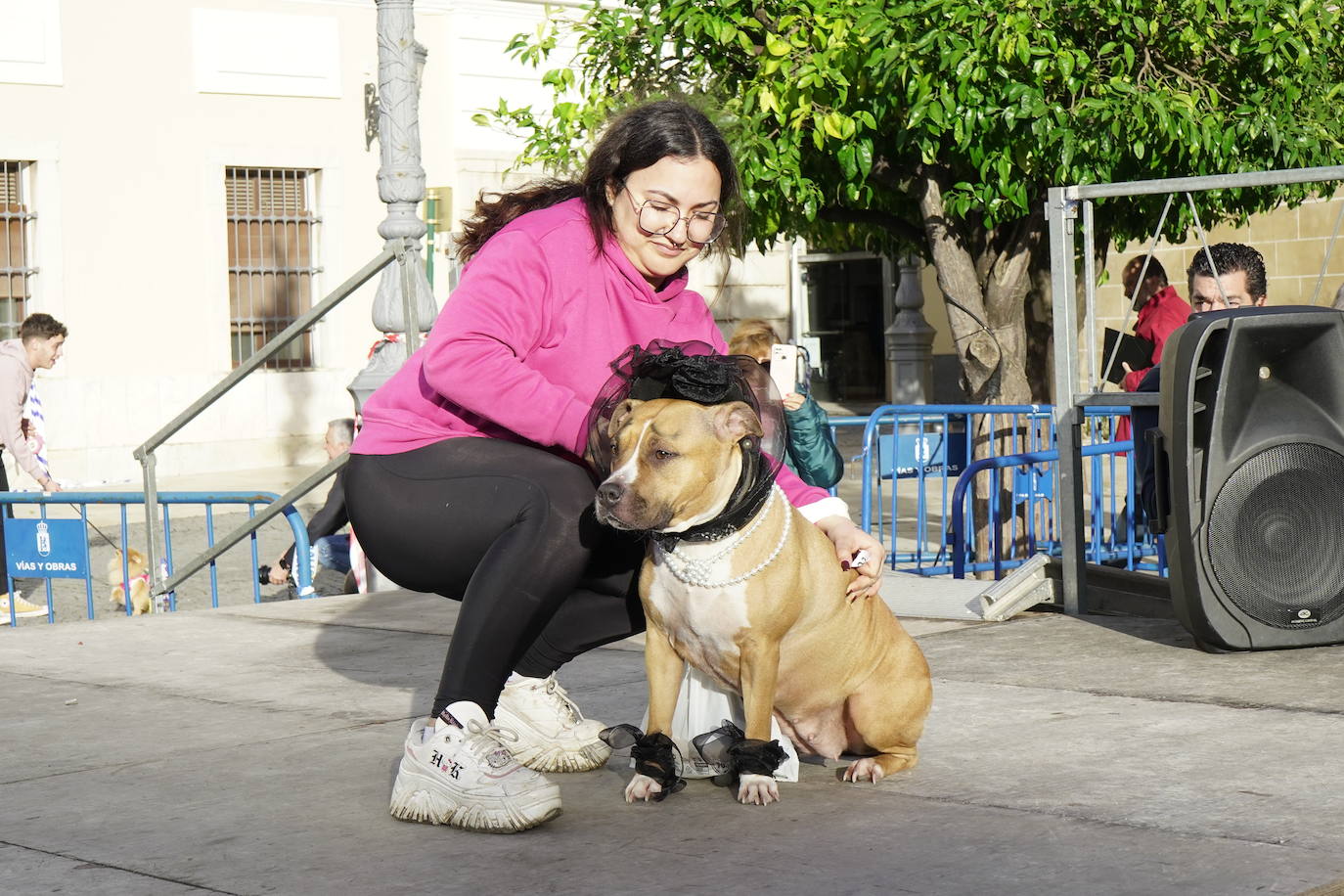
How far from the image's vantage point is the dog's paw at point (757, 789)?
3590mm

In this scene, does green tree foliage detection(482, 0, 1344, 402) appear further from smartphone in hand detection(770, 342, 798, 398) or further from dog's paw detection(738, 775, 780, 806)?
dog's paw detection(738, 775, 780, 806)

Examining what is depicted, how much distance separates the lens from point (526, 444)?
148 inches

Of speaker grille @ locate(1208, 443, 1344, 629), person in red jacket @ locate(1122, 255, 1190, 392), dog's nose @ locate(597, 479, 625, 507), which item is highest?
person in red jacket @ locate(1122, 255, 1190, 392)

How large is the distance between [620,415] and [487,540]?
17.3 inches

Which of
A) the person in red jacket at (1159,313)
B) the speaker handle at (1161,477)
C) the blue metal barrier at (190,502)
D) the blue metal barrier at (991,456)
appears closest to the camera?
the speaker handle at (1161,477)

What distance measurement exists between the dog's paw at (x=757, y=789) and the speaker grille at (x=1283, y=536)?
226 cm

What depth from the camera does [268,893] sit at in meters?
3.04

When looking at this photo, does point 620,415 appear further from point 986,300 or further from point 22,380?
point 22,380

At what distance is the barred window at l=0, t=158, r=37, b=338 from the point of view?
55.4 feet

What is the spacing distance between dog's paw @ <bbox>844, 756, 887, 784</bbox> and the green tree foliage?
456 cm

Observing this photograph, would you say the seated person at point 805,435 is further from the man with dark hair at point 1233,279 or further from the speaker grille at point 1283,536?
the speaker grille at point 1283,536

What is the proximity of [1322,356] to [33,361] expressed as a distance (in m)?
8.37

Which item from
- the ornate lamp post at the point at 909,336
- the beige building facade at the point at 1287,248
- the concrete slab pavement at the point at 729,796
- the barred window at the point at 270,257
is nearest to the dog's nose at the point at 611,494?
the concrete slab pavement at the point at 729,796

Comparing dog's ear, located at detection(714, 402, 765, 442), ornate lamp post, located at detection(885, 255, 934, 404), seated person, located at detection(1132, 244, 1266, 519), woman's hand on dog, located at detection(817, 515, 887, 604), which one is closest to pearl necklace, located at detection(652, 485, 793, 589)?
dog's ear, located at detection(714, 402, 765, 442)
